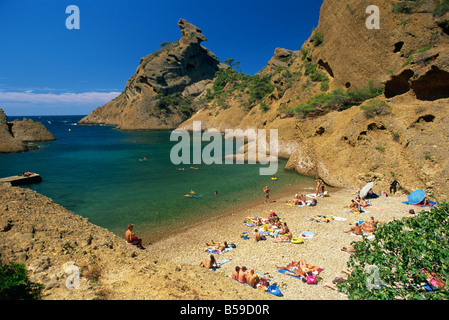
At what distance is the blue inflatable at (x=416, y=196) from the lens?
582 inches

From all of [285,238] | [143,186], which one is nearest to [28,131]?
[143,186]

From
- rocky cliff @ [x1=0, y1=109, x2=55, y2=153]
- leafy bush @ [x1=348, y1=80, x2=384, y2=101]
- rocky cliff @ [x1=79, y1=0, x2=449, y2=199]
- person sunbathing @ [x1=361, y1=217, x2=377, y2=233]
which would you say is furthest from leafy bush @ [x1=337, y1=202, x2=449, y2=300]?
rocky cliff @ [x1=0, y1=109, x2=55, y2=153]

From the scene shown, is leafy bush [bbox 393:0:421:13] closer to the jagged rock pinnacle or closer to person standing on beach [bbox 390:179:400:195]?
person standing on beach [bbox 390:179:400:195]

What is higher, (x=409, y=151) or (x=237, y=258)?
(x=409, y=151)

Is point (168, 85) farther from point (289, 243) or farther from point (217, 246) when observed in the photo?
point (289, 243)

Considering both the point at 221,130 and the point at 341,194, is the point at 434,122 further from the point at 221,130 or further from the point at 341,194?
the point at 221,130

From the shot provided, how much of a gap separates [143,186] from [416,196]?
69.7ft

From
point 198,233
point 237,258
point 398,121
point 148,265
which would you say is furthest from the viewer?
point 398,121

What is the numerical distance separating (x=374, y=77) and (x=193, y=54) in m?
86.4

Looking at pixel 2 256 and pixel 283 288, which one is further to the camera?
pixel 283 288

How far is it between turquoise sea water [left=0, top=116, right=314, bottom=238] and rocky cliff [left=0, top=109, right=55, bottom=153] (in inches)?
186

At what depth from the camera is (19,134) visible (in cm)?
5356
